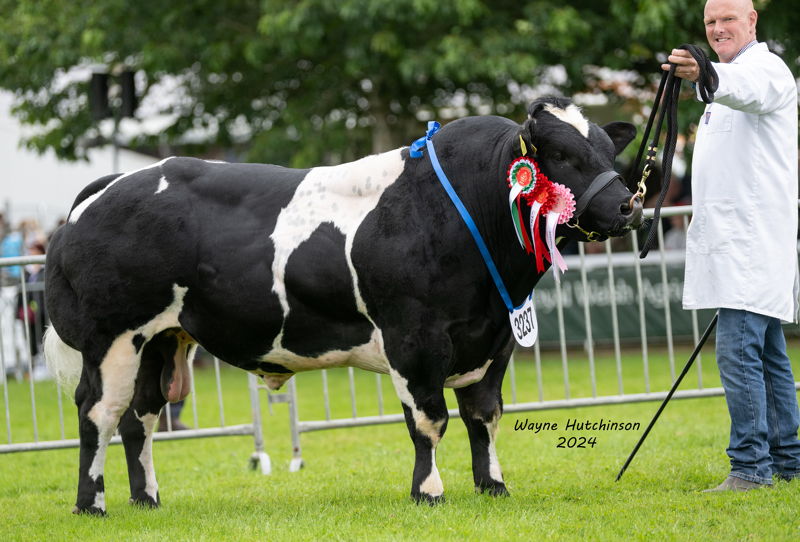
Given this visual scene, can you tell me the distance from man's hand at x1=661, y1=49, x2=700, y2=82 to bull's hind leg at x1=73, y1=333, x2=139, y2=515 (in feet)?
10.3

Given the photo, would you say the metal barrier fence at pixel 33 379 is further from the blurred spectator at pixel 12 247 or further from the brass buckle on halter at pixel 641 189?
the brass buckle on halter at pixel 641 189

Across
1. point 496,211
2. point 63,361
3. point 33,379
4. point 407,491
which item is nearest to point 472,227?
point 496,211

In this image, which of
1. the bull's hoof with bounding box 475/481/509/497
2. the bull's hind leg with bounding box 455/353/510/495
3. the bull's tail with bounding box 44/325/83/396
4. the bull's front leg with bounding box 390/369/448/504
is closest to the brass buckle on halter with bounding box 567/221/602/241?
the bull's hind leg with bounding box 455/353/510/495

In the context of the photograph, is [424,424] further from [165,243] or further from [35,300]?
[35,300]

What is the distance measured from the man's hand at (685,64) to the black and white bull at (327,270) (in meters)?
0.46

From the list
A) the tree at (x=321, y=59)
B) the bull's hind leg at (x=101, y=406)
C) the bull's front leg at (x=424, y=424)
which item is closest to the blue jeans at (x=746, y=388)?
the bull's front leg at (x=424, y=424)

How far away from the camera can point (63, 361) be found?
251 inches

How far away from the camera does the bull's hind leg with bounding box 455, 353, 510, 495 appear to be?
5777 mm

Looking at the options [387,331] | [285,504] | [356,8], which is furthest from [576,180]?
[356,8]

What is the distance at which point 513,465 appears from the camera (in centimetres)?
721

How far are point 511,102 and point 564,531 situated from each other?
11.3 meters

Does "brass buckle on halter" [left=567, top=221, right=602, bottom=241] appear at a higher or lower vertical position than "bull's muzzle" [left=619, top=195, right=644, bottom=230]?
lower

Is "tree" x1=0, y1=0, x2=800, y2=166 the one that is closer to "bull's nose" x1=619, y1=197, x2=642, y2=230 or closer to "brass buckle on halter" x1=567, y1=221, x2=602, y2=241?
"brass buckle on halter" x1=567, y1=221, x2=602, y2=241

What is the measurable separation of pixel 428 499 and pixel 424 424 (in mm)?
393
